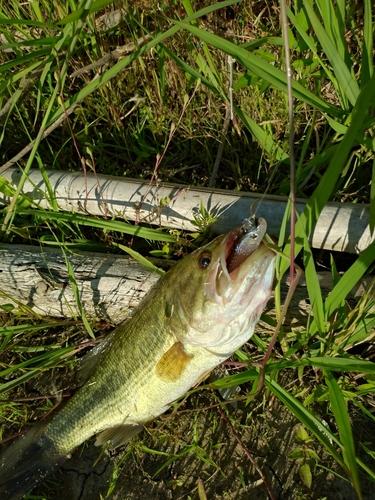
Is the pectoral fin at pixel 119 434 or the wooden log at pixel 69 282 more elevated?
the wooden log at pixel 69 282

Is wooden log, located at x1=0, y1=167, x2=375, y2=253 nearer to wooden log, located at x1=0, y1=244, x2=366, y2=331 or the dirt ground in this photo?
wooden log, located at x1=0, y1=244, x2=366, y2=331

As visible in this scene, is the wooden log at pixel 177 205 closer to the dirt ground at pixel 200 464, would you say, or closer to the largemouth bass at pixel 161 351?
the largemouth bass at pixel 161 351

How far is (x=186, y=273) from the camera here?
2.42 metres

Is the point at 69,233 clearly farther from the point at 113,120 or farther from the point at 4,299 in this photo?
the point at 113,120

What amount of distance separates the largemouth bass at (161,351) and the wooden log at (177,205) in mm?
666

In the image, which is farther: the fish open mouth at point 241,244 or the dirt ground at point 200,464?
the dirt ground at point 200,464

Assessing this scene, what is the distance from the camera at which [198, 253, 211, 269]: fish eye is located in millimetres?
2326

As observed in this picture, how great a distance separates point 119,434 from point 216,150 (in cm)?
232

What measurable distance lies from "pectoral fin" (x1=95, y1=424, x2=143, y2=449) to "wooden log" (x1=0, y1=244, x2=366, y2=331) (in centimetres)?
75

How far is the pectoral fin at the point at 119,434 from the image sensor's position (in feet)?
9.31

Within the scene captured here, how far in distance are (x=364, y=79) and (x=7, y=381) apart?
320cm

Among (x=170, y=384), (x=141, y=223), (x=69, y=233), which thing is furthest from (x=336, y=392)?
(x=69, y=233)

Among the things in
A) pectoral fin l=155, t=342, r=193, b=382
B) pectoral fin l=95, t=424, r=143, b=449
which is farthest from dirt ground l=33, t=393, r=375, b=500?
pectoral fin l=155, t=342, r=193, b=382

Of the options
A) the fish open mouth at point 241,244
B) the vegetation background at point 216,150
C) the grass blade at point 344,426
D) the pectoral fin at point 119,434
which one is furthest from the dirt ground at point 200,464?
the fish open mouth at point 241,244
